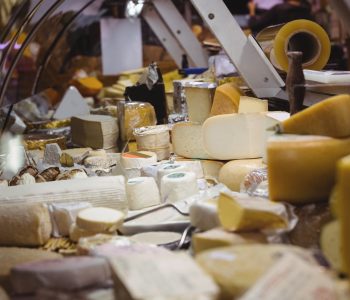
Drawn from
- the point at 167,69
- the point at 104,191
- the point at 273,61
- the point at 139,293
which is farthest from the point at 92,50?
the point at 139,293

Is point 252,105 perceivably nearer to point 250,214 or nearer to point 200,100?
point 200,100

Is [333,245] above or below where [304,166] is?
below

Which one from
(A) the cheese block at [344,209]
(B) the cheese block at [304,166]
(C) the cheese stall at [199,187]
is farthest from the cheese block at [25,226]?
(A) the cheese block at [344,209]

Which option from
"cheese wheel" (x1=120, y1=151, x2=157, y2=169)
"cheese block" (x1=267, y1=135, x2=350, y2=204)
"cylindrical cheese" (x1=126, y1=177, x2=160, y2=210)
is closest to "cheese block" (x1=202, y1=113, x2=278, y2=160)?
"cheese wheel" (x1=120, y1=151, x2=157, y2=169)

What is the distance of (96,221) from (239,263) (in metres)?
0.59

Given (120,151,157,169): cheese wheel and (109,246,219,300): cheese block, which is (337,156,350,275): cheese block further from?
(120,151,157,169): cheese wheel

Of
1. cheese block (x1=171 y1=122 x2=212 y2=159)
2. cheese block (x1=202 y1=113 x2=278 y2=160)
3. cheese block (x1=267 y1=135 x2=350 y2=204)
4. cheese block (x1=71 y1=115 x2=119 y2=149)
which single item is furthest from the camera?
cheese block (x1=71 y1=115 x2=119 y2=149)

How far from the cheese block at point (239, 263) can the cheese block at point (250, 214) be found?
142 mm

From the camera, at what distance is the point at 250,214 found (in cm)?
150

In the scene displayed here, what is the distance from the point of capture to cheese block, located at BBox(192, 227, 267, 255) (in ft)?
4.72

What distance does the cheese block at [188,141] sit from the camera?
2.65 m

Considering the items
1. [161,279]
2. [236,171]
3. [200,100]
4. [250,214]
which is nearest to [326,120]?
[250,214]

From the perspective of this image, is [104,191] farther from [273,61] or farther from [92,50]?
[92,50]

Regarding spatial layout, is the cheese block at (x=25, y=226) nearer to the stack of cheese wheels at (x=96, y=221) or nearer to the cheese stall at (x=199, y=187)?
the cheese stall at (x=199, y=187)
